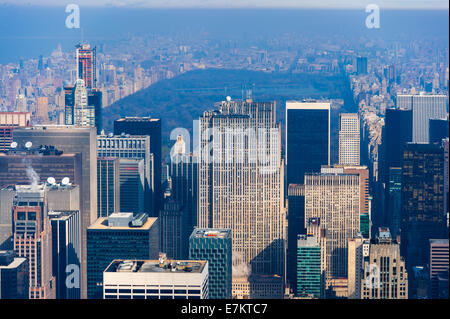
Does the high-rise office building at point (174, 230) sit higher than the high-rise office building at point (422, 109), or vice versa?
the high-rise office building at point (422, 109)

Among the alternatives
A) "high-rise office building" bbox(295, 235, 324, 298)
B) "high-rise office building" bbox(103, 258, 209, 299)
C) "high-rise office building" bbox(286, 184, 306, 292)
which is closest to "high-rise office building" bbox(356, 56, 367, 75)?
"high-rise office building" bbox(295, 235, 324, 298)

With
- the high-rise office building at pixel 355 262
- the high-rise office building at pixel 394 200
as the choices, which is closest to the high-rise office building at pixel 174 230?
the high-rise office building at pixel 355 262

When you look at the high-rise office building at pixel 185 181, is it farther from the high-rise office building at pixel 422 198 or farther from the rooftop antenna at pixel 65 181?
the high-rise office building at pixel 422 198

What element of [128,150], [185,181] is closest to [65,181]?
[128,150]

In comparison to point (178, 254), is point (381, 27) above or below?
above

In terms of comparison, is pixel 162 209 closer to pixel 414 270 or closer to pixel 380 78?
pixel 380 78

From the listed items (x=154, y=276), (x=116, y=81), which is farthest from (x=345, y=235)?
(x=154, y=276)
